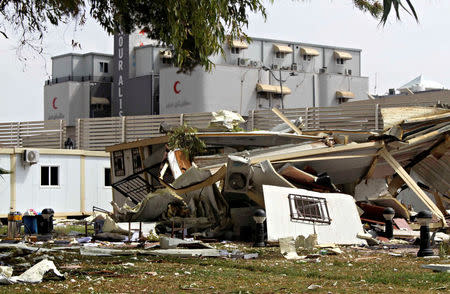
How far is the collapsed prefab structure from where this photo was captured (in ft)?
49.7

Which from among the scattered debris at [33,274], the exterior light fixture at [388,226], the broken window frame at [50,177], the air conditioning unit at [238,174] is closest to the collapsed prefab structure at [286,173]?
the air conditioning unit at [238,174]

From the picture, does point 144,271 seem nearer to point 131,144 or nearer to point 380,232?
point 380,232

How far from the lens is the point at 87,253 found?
474 inches

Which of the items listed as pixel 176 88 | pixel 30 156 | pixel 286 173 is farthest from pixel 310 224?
pixel 176 88

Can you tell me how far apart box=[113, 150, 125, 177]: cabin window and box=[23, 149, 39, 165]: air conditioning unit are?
16.0 feet

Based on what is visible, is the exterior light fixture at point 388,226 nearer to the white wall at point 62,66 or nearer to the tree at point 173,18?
the tree at point 173,18

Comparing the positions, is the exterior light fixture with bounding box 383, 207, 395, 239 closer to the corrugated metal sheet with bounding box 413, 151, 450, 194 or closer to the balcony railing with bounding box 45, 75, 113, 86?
the corrugated metal sheet with bounding box 413, 151, 450, 194

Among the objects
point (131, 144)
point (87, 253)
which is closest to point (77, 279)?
point (87, 253)

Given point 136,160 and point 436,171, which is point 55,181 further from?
point 436,171

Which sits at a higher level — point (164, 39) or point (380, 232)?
point (164, 39)

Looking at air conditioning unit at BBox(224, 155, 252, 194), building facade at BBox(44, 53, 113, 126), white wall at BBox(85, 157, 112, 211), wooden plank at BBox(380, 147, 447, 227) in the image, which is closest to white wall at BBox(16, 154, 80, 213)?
white wall at BBox(85, 157, 112, 211)

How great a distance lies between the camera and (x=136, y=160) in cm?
2214

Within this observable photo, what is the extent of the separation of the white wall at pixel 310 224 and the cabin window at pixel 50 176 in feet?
49.6

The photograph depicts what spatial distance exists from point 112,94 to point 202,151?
251 feet
